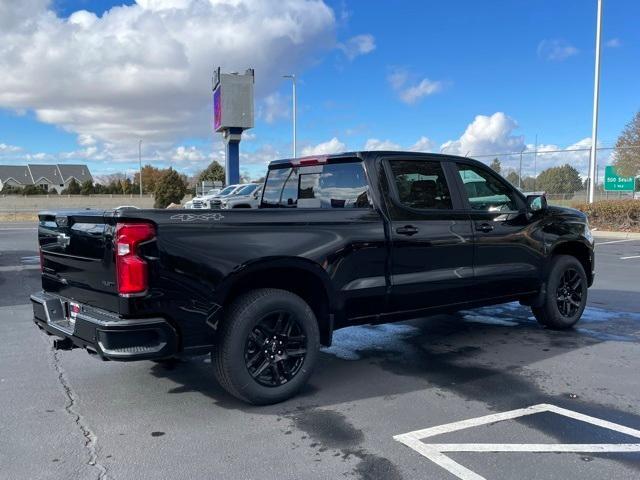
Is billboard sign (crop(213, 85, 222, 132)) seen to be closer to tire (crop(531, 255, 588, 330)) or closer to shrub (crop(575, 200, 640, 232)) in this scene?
shrub (crop(575, 200, 640, 232))

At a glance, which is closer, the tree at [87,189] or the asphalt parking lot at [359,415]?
the asphalt parking lot at [359,415]

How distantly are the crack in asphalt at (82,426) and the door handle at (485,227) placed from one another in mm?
3744

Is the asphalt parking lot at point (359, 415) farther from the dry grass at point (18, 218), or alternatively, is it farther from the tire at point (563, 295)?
the dry grass at point (18, 218)

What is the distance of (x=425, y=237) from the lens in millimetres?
5066

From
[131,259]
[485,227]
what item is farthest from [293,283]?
[485,227]

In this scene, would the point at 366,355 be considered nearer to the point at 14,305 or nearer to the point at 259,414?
the point at 259,414

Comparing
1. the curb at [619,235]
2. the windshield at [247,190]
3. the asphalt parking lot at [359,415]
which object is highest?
the windshield at [247,190]

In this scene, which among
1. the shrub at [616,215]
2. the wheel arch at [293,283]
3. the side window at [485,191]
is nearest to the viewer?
the wheel arch at [293,283]

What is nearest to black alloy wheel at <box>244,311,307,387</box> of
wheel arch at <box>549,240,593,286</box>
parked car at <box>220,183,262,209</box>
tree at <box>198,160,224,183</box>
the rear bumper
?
the rear bumper

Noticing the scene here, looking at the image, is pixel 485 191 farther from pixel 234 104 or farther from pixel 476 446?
pixel 234 104

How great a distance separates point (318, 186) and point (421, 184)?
3.20 ft

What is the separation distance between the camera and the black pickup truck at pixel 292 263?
379 cm

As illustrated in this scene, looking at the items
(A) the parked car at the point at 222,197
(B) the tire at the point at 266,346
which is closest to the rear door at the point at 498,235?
(B) the tire at the point at 266,346

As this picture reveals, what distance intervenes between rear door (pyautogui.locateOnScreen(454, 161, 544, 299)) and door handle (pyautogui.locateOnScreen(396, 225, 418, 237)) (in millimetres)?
802
